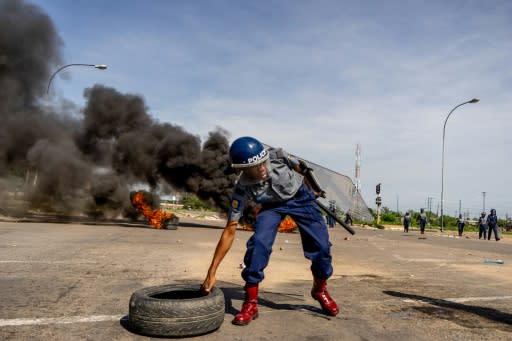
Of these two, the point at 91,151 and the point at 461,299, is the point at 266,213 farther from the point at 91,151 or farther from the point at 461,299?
the point at 91,151

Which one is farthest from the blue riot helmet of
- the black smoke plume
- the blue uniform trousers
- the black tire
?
the black smoke plume

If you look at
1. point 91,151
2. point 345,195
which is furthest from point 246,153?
point 345,195

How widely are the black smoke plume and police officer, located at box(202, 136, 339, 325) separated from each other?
19154 millimetres

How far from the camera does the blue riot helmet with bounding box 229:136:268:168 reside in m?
3.80

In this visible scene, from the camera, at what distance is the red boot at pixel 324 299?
4.00 meters

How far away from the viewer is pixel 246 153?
3.80 meters

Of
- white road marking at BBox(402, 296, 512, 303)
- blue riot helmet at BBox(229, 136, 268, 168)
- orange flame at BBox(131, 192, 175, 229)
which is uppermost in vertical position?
blue riot helmet at BBox(229, 136, 268, 168)

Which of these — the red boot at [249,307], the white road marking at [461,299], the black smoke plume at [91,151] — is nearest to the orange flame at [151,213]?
the black smoke plume at [91,151]

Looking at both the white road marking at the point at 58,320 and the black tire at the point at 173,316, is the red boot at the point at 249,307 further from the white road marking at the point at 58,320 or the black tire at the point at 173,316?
the white road marking at the point at 58,320

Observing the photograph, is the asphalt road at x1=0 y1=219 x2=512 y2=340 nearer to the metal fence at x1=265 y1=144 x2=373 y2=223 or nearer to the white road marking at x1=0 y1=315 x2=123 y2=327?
the white road marking at x1=0 y1=315 x2=123 y2=327

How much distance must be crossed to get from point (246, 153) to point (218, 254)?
97 centimetres

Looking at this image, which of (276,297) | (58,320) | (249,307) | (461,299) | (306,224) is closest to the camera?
(58,320)

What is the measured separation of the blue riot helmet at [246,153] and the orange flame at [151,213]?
1508cm

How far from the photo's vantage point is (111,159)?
24594mm
